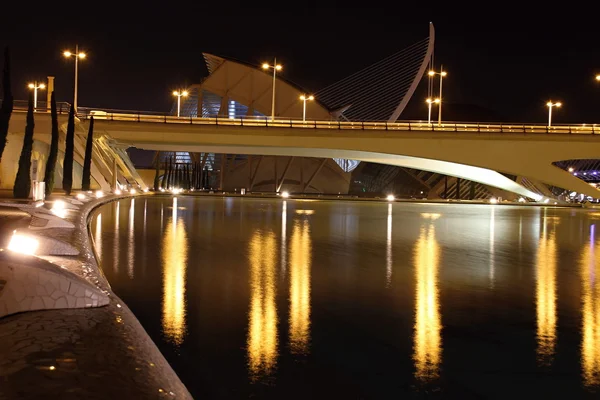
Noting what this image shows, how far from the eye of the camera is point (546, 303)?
8.77 meters

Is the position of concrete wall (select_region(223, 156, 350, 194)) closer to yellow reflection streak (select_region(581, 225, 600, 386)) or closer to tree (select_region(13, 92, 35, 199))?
tree (select_region(13, 92, 35, 199))

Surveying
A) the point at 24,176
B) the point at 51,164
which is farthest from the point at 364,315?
the point at 51,164

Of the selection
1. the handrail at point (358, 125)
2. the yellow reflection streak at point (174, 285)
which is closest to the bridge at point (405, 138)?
the handrail at point (358, 125)

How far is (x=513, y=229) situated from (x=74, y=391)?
20.3 meters

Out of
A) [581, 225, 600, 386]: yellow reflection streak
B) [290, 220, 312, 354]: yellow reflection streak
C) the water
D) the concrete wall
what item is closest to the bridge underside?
the concrete wall

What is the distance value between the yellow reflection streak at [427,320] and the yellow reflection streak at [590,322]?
115 cm

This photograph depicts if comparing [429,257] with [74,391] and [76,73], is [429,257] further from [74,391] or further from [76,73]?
[76,73]

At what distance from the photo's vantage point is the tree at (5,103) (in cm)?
2700

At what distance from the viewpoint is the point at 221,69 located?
7012cm

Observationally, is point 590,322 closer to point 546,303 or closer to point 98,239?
point 546,303

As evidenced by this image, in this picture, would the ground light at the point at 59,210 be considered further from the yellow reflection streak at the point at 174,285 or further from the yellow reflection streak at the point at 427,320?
the yellow reflection streak at the point at 427,320

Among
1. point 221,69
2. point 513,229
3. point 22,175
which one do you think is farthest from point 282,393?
point 221,69

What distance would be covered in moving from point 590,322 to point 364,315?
231cm

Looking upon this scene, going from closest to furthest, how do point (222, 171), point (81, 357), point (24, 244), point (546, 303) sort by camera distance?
point (81, 357) < point (546, 303) < point (24, 244) < point (222, 171)
